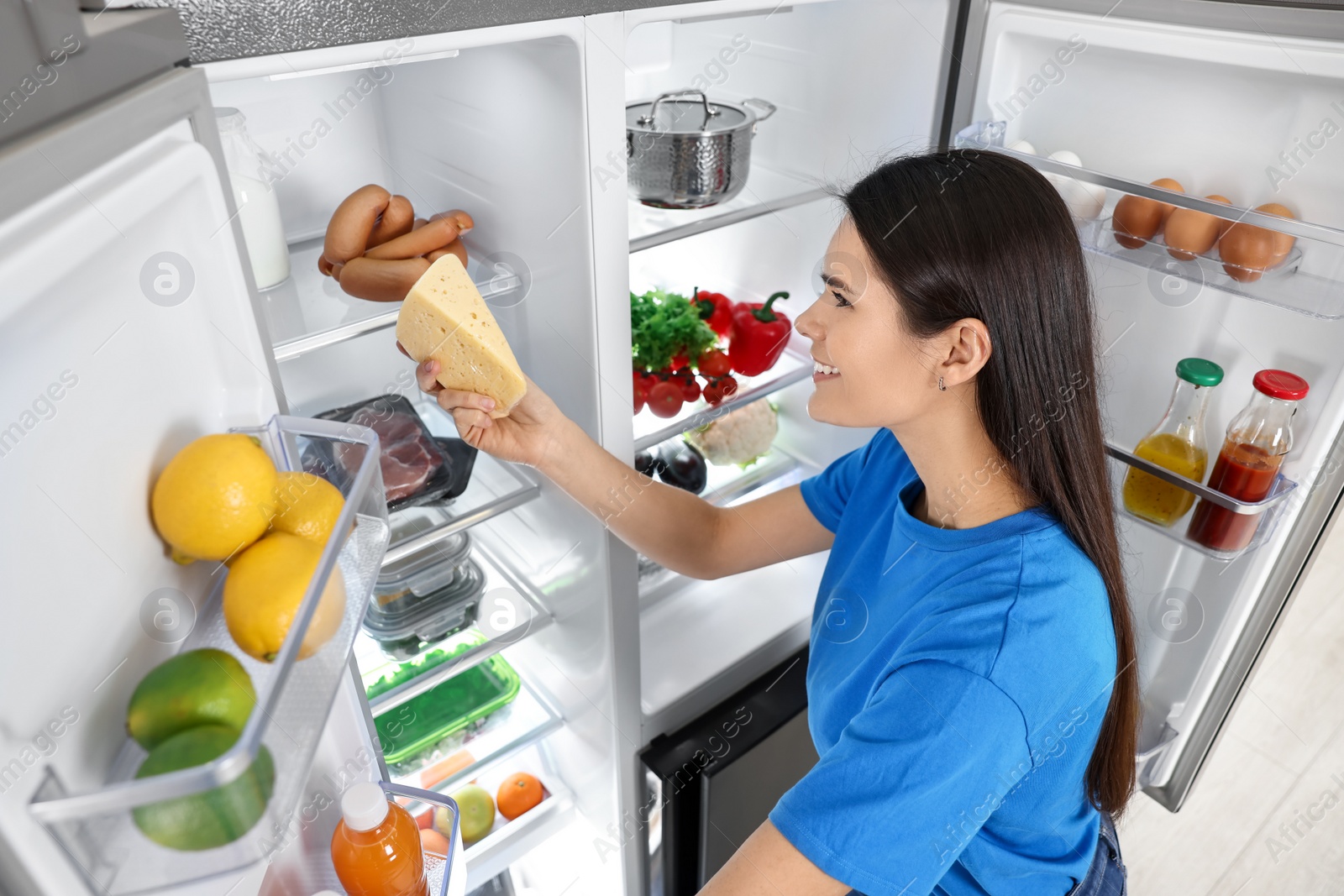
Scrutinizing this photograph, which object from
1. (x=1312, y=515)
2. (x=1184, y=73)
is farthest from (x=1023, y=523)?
(x=1184, y=73)

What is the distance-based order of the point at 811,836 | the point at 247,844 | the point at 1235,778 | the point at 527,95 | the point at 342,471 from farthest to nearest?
the point at 1235,778 → the point at 527,95 → the point at 811,836 → the point at 342,471 → the point at 247,844

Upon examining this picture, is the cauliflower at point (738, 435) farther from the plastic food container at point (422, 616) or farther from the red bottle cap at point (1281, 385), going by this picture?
the red bottle cap at point (1281, 385)

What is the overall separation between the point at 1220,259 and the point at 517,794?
55.4 inches

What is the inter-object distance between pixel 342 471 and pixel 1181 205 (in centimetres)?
97

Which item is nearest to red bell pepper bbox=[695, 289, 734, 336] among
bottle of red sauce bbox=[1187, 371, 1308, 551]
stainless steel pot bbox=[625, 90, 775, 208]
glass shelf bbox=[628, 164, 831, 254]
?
glass shelf bbox=[628, 164, 831, 254]

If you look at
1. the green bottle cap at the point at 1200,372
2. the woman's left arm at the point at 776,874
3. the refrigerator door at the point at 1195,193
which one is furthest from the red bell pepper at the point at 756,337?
the woman's left arm at the point at 776,874

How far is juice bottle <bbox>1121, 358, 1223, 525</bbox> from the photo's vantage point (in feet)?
3.70

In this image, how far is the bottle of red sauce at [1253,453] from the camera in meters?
1.08

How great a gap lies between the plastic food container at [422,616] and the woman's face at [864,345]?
0.69 metres

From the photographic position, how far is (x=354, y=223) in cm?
104

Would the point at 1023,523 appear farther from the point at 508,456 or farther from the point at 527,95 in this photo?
the point at 527,95

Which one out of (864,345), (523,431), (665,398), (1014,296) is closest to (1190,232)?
(1014,296)

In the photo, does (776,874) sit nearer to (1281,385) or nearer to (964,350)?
(964,350)

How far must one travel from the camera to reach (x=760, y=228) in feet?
5.48
